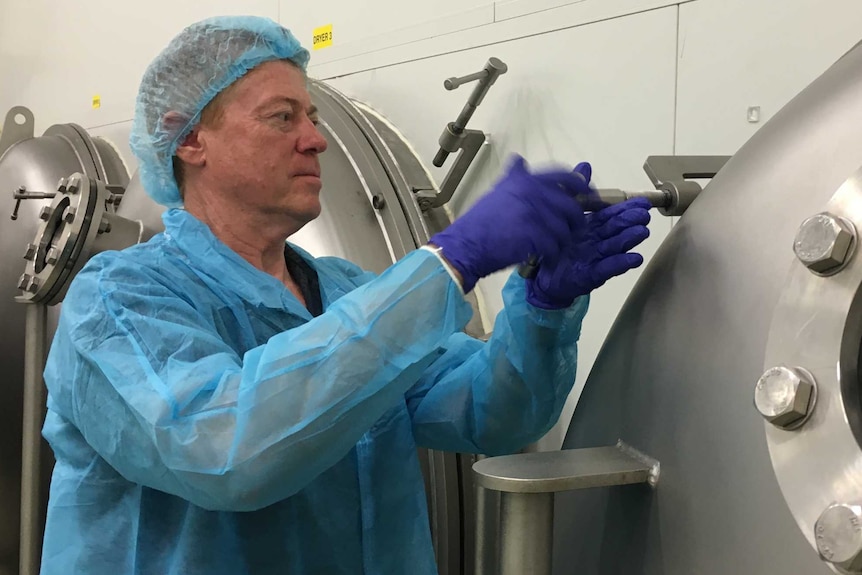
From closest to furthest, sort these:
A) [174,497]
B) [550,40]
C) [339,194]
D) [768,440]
→ [768,440] < [174,497] < [550,40] < [339,194]

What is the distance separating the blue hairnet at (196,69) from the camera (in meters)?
0.81

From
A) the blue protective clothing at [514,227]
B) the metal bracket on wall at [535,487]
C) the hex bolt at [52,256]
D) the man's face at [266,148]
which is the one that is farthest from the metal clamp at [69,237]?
the metal bracket on wall at [535,487]

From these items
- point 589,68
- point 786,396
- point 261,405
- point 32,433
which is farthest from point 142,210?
point 786,396

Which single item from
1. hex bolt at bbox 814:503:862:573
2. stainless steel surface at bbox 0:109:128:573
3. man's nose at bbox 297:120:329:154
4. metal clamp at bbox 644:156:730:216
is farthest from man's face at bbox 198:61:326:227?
stainless steel surface at bbox 0:109:128:573

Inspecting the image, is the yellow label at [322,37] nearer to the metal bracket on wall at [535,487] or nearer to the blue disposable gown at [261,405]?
the blue disposable gown at [261,405]

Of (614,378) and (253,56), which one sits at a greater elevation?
(253,56)

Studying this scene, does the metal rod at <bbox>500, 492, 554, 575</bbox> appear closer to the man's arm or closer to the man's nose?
the man's arm

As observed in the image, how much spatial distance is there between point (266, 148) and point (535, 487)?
47cm

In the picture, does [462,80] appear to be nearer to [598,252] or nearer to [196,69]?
[196,69]

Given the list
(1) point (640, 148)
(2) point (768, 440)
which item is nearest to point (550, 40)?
(1) point (640, 148)

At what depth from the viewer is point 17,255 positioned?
164cm

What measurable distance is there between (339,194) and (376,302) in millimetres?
597

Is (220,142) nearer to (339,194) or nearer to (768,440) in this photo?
(339,194)

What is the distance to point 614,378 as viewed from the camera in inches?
21.5
